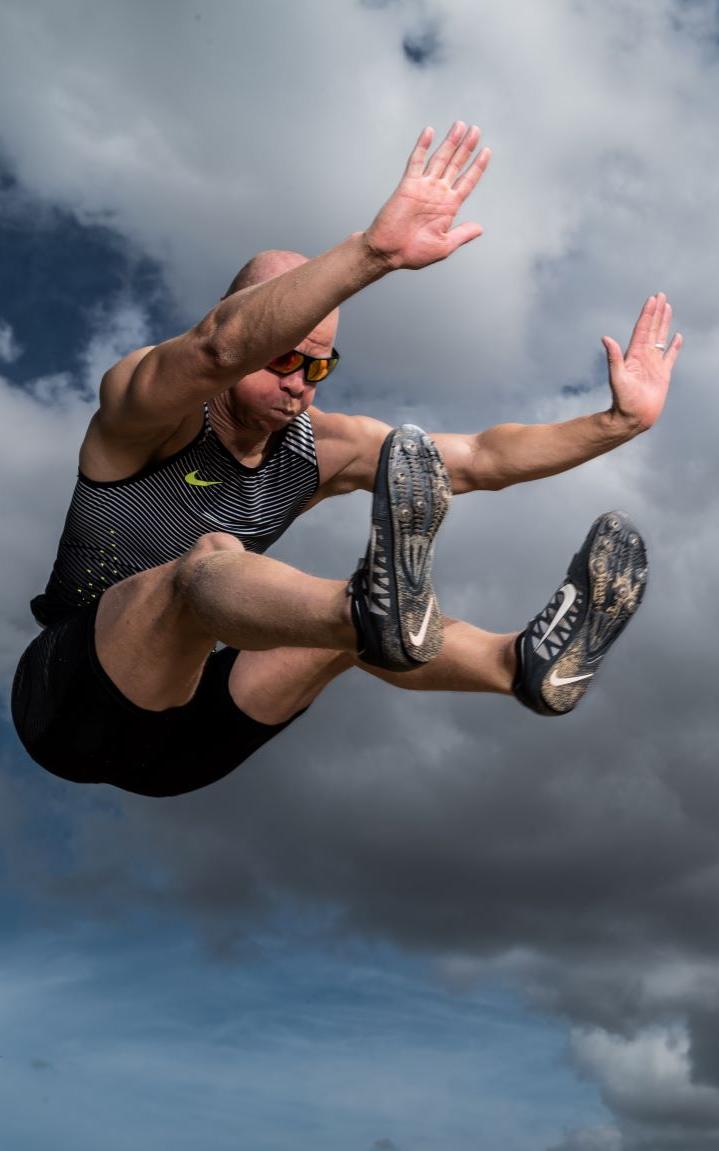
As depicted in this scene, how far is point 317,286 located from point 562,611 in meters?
1.79

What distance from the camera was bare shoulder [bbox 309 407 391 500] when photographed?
8.34 meters

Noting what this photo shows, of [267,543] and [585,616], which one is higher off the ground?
[267,543]

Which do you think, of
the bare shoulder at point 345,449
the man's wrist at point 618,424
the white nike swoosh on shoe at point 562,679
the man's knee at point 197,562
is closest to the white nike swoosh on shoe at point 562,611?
the white nike swoosh on shoe at point 562,679

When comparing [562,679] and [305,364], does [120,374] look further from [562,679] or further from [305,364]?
[562,679]

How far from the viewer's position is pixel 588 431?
7992mm

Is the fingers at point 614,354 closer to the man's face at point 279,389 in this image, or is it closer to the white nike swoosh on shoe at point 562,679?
the man's face at point 279,389

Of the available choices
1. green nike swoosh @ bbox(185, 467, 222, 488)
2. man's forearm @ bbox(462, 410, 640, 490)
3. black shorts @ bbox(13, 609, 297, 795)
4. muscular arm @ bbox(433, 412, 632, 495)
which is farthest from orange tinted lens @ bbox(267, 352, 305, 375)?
black shorts @ bbox(13, 609, 297, 795)

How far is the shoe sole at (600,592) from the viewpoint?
605 centimetres

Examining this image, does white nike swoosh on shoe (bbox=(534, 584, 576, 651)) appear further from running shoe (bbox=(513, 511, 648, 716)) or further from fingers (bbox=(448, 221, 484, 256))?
fingers (bbox=(448, 221, 484, 256))

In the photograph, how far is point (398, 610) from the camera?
18.2ft

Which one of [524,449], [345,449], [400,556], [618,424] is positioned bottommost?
[400,556]

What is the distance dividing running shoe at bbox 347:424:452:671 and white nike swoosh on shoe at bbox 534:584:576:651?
0.68 m

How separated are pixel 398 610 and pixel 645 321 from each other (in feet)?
10.9

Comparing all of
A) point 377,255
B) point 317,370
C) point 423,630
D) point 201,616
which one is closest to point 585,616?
point 423,630
